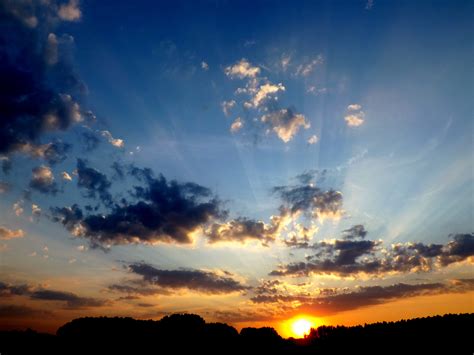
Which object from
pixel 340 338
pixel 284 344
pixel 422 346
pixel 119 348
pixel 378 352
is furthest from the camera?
pixel 284 344

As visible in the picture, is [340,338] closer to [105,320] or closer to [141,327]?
[141,327]

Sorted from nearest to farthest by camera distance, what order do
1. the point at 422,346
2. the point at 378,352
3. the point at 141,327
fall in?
the point at 422,346, the point at 378,352, the point at 141,327

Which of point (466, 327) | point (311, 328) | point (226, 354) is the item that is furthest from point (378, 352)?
point (226, 354)

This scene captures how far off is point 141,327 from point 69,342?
90.5ft

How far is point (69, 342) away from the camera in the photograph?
106500 mm

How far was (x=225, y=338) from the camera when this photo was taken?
134500 millimetres

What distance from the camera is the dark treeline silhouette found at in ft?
297

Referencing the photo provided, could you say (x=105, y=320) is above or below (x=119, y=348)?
above

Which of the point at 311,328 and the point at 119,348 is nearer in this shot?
the point at 119,348

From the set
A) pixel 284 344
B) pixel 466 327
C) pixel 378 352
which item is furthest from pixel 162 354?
pixel 466 327

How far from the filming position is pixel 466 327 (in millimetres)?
91375

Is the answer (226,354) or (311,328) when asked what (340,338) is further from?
(226,354)

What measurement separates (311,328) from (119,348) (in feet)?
248

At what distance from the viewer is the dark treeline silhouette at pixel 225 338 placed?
297 feet
